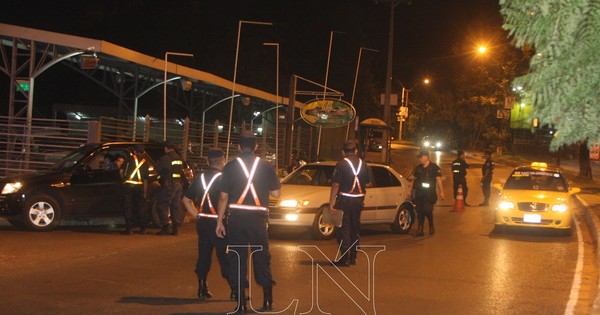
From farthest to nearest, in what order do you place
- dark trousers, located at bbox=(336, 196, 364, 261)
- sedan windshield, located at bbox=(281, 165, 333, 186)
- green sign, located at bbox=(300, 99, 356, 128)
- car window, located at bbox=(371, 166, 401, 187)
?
1. green sign, located at bbox=(300, 99, 356, 128)
2. car window, located at bbox=(371, 166, 401, 187)
3. sedan windshield, located at bbox=(281, 165, 333, 186)
4. dark trousers, located at bbox=(336, 196, 364, 261)

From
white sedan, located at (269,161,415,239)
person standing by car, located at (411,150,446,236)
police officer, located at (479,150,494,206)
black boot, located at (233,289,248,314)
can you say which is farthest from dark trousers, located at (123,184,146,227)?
police officer, located at (479,150,494,206)

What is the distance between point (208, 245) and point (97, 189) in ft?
23.1

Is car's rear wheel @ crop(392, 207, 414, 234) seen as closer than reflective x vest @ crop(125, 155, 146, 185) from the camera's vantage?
No

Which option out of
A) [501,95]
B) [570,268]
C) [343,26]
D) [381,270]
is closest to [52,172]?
[381,270]

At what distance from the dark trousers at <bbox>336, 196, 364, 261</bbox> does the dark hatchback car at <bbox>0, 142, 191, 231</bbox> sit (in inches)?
193

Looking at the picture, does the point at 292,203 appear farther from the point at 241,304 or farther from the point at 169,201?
the point at 241,304

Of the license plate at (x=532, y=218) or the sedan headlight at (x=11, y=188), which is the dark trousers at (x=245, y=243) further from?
the license plate at (x=532, y=218)

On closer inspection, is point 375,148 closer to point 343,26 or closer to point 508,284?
point 343,26

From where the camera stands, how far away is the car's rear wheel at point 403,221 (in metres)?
16.0

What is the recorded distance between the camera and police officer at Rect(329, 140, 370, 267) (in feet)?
37.4

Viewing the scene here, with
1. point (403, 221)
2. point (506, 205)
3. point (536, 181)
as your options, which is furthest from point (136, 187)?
point (536, 181)

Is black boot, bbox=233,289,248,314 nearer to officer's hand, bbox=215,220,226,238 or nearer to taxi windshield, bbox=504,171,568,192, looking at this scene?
officer's hand, bbox=215,220,226,238

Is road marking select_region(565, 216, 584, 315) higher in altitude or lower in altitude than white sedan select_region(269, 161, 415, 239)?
lower

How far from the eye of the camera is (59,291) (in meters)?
9.25
